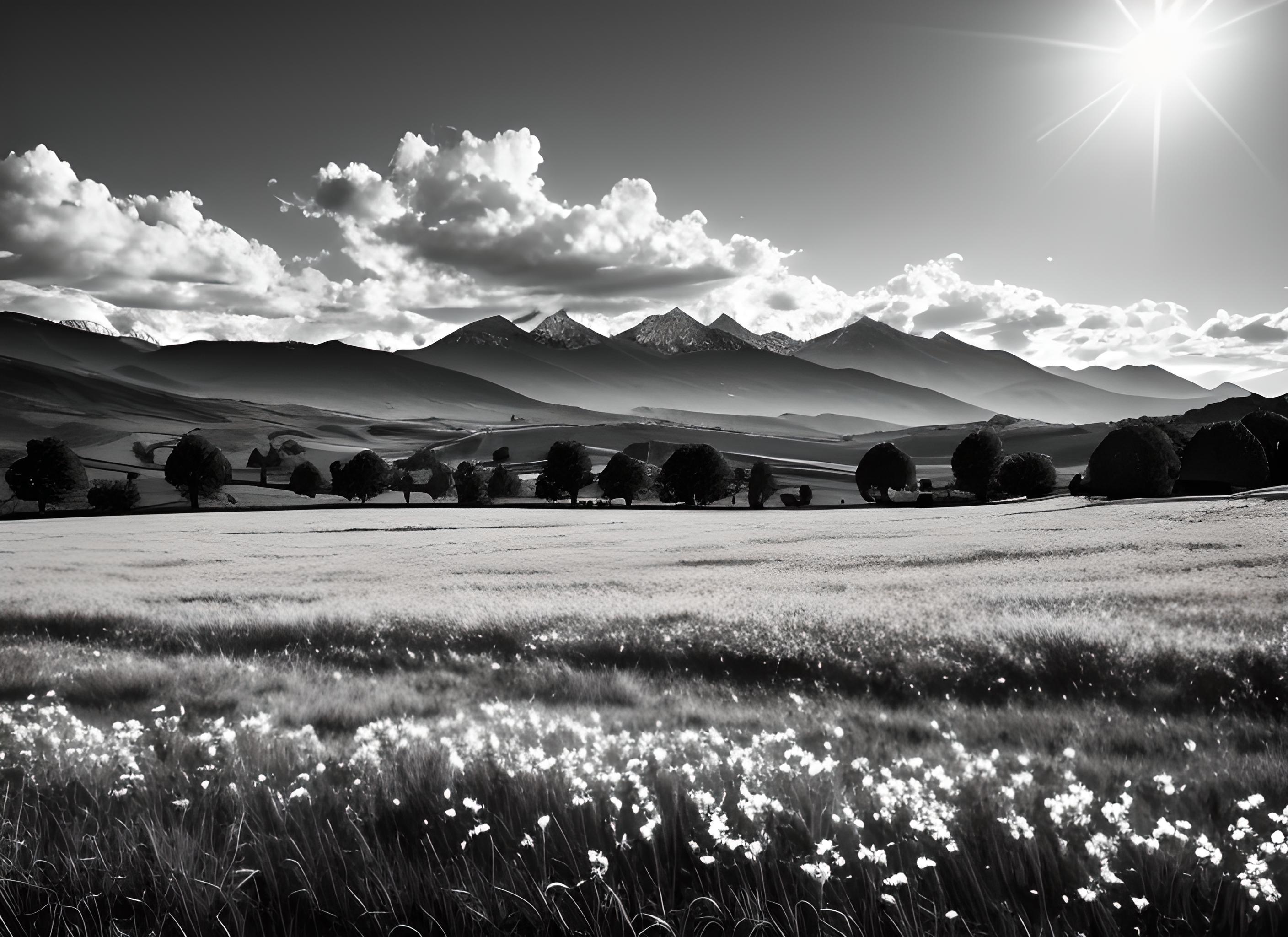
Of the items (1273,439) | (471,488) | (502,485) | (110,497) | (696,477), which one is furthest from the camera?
(502,485)

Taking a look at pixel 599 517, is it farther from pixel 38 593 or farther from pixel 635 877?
pixel 635 877

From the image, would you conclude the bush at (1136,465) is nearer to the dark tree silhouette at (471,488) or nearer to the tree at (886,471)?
the tree at (886,471)

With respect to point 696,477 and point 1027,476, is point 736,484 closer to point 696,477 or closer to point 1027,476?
point 696,477

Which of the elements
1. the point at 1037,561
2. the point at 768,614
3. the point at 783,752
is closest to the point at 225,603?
the point at 768,614

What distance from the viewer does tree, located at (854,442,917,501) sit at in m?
80.1

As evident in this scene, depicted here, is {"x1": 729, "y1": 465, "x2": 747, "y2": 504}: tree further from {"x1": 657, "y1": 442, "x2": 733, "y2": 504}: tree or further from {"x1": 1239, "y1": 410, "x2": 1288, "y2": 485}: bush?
{"x1": 1239, "y1": 410, "x2": 1288, "y2": 485}: bush

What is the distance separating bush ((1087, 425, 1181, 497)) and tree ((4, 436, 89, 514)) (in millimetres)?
73931

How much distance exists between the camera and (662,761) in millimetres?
5098

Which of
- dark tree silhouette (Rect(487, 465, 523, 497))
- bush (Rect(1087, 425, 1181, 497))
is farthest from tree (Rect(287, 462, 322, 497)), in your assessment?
bush (Rect(1087, 425, 1181, 497))

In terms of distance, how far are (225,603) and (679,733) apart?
12.8 m

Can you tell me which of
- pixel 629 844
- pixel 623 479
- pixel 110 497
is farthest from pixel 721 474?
pixel 629 844

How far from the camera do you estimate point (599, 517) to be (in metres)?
56.9

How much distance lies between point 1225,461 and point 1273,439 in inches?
152

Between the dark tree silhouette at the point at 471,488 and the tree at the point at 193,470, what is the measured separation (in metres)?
24.4
